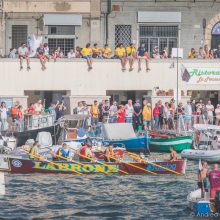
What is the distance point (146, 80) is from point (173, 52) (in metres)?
4.12

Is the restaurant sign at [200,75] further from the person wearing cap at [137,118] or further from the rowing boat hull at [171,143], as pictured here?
the rowing boat hull at [171,143]

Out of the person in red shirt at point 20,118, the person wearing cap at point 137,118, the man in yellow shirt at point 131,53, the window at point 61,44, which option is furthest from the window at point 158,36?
the person in red shirt at point 20,118

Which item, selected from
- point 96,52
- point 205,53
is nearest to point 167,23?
point 205,53

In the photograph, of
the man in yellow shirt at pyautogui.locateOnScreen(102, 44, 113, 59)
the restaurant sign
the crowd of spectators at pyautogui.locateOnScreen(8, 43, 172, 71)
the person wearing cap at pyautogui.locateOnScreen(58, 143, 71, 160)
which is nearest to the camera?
the person wearing cap at pyautogui.locateOnScreen(58, 143, 71, 160)

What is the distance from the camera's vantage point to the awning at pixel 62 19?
8688 cm

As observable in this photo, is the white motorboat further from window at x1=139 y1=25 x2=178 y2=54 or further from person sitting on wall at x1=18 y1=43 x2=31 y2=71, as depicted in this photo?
window at x1=139 y1=25 x2=178 y2=54

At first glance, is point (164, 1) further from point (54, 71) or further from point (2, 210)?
A: point (2, 210)

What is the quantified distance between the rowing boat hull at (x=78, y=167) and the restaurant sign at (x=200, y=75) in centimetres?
1926

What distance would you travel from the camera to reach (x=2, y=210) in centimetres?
5356

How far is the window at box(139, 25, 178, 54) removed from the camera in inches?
3501

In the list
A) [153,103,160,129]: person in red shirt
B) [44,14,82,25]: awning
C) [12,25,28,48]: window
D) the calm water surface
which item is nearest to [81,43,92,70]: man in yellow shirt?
[153,103,160,129]: person in red shirt

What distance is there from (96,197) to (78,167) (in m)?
6.37

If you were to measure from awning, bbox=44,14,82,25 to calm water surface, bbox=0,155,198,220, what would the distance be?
23247mm

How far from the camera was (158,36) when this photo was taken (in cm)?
8919
